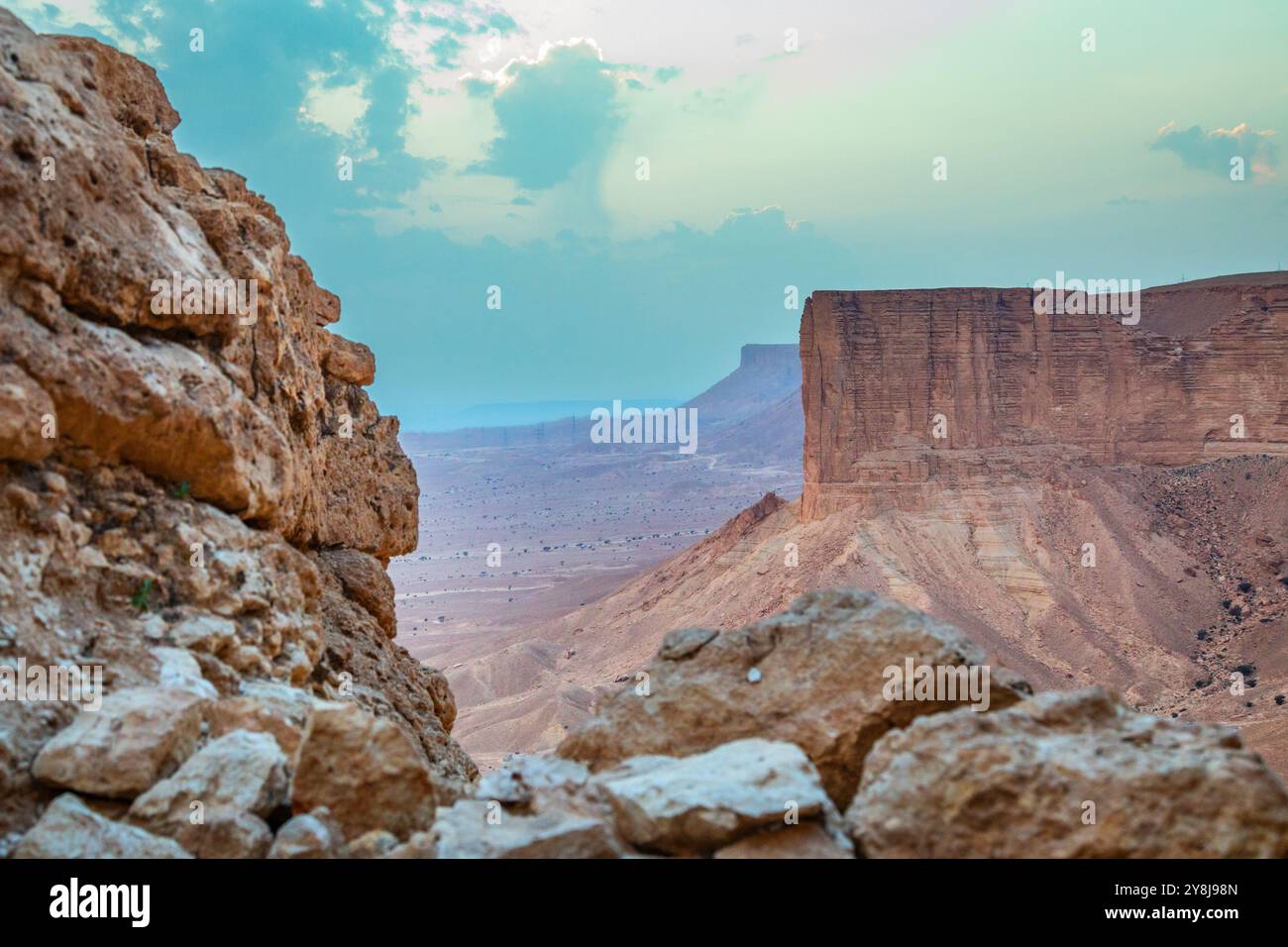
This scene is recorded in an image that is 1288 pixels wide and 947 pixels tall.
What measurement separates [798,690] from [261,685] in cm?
330

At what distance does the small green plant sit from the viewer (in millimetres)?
5867

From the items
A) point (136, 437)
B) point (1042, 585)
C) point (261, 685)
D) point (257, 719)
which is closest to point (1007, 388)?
point (1042, 585)

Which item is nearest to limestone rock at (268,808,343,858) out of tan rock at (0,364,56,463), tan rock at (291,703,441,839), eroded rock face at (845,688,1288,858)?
tan rock at (291,703,441,839)

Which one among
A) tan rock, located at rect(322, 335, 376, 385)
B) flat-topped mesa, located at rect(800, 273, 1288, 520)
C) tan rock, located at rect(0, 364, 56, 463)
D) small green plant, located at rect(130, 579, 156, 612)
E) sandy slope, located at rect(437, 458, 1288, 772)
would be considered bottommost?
sandy slope, located at rect(437, 458, 1288, 772)

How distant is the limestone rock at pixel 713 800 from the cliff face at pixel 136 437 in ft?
3.69

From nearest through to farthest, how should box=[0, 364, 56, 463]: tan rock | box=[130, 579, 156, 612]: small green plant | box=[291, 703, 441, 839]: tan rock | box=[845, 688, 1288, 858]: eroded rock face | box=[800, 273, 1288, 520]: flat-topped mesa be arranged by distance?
1. box=[845, 688, 1288, 858]: eroded rock face
2. box=[291, 703, 441, 839]: tan rock
3. box=[0, 364, 56, 463]: tan rock
4. box=[130, 579, 156, 612]: small green plant
5. box=[800, 273, 1288, 520]: flat-topped mesa

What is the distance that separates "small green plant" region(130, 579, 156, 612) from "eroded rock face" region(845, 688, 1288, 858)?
4213 millimetres

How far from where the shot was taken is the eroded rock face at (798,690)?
5195mm

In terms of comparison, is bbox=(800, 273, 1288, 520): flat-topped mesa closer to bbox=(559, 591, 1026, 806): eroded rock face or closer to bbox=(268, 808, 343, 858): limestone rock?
bbox=(559, 591, 1026, 806): eroded rock face

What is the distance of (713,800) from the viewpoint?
3.94m

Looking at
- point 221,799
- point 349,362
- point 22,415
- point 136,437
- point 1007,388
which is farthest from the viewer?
point 1007,388

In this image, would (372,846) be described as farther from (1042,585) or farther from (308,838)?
(1042,585)
